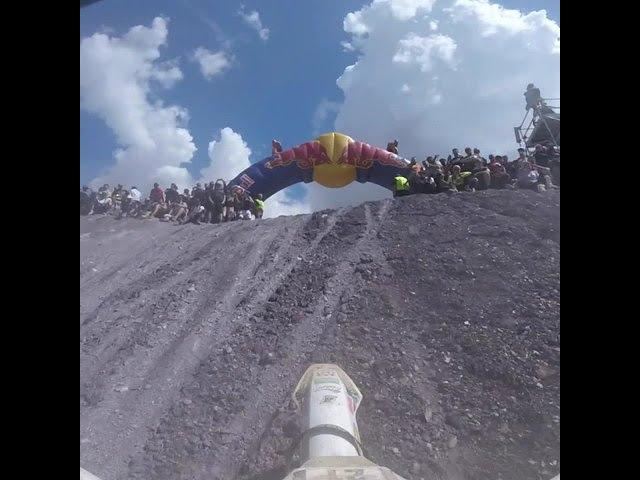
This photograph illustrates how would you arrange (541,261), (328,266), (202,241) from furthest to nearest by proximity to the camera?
(202,241) → (328,266) → (541,261)

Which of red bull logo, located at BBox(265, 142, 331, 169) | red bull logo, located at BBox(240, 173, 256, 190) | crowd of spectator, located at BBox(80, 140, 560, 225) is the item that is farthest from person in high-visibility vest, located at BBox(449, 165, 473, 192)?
red bull logo, located at BBox(240, 173, 256, 190)

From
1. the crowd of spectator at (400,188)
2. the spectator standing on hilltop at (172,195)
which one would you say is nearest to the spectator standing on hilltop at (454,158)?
the crowd of spectator at (400,188)

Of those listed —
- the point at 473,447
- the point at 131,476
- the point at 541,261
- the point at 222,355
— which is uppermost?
the point at 541,261

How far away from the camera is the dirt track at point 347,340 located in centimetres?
341

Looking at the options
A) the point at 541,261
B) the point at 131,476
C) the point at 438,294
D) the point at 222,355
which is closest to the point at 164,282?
the point at 222,355

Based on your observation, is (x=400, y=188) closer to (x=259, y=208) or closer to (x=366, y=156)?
(x=366, y=156)

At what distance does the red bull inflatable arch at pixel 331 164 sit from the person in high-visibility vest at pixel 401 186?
0.23 metres

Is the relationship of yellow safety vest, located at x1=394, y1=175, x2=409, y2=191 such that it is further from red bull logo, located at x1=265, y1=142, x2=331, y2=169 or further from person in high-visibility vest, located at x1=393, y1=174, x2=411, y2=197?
red bull logo, located at x1=265, y1=142, x2=331, y2=169

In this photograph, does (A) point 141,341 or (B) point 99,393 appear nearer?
(B) point 99,393

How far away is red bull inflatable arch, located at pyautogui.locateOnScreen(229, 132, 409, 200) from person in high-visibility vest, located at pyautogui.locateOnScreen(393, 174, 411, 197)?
0.23 meters

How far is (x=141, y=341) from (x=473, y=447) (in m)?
3.37

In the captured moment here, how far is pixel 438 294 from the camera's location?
16.7 ft

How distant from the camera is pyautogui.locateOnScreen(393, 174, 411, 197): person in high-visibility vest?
321 inches

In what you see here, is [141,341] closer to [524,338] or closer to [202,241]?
[202,241]
